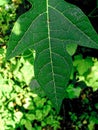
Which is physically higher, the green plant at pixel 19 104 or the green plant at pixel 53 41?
the green plant at pixel 53 41

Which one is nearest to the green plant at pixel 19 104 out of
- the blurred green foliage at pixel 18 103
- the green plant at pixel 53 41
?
the blurred green foliage at pixel 18 103

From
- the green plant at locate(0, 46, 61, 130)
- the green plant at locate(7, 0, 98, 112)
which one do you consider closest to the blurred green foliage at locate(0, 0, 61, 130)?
the green plant at locate(0, 46, 61, 130)

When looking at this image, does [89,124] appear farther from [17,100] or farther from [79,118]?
[17,100]

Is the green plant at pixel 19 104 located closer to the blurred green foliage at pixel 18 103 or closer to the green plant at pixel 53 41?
the blurred green foliage at pixel 18 103

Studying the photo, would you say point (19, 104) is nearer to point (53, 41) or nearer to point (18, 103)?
point (18, 103)

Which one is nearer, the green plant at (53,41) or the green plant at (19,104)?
the green plant at (53,41)

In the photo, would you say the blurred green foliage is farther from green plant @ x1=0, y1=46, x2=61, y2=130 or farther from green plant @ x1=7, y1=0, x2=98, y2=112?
green plant @ x1=7, y1=0, x2=98, y2=112

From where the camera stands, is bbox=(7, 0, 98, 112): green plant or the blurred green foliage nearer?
bbox=(7, 0, 98, 112): green plant

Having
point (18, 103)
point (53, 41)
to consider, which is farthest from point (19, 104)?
point (53, 41)

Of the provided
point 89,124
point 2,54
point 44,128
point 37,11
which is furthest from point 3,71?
point 37,11
